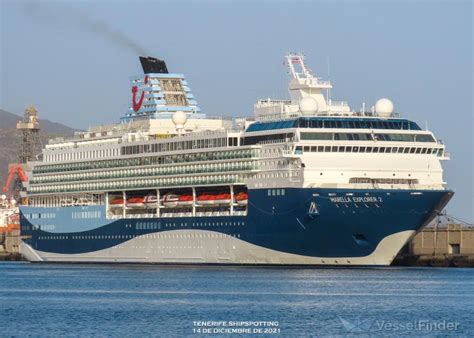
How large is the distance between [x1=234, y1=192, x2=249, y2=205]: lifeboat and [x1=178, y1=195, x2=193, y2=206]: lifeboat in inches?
177

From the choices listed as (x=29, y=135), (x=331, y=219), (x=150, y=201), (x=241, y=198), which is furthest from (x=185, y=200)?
(x=29, y=135)

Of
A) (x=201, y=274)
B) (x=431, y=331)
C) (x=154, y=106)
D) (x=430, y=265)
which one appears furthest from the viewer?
(x=154, y=106)

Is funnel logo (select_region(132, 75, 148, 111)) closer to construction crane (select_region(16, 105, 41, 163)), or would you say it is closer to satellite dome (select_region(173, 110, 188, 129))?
satellite dome (select_region(173, 110, 188, 129))

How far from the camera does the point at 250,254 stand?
8812cm

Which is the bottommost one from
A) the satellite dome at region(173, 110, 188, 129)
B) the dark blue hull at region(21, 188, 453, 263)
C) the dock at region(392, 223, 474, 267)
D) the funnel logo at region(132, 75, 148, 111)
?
the dock at region(392, 223, 474, 267)

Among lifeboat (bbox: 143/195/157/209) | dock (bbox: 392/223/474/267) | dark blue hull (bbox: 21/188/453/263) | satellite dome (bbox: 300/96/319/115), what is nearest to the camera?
dark blue hull (bbox: 21/188/453/263)

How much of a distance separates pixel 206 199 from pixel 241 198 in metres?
3.47

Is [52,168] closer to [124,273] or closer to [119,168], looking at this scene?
[119,168]

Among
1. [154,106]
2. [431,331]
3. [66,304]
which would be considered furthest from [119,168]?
[431,331]

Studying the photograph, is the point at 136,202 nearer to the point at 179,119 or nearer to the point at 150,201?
the point at 150,201

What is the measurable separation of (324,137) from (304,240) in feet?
20.1

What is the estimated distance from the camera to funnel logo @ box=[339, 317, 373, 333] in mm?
54469

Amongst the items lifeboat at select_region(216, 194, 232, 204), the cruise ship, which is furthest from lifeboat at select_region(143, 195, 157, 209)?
lifeboat at select_region(216, 194, 232, 204)

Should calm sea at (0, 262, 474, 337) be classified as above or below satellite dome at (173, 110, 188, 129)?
below
